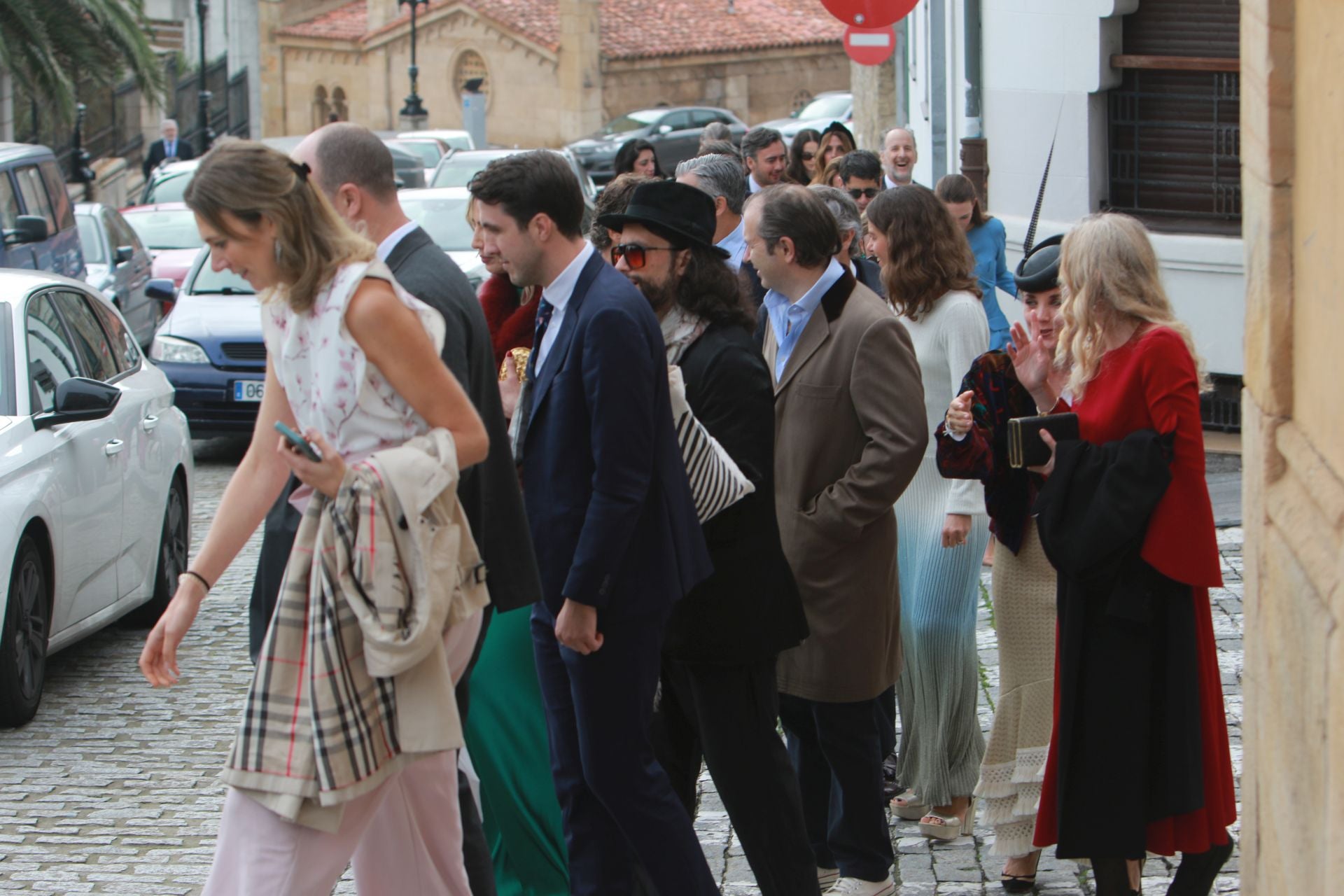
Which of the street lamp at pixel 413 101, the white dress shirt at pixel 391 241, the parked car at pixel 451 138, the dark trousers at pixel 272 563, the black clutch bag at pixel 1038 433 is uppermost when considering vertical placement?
the street lamp at pixel 413 101

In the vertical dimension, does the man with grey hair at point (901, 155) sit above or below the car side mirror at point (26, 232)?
above

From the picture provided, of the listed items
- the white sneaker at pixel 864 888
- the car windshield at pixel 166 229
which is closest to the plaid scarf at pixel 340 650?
the white sneaker at pixel 864 888

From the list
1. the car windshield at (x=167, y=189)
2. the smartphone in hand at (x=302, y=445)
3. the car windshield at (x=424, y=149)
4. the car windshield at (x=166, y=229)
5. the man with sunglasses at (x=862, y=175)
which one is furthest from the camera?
the car windshield at (x=424, y=149)

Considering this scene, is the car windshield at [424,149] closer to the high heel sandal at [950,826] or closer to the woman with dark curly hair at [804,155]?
the woman with dark curly hair at [804,155]

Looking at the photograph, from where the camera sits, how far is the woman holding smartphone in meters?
3.41

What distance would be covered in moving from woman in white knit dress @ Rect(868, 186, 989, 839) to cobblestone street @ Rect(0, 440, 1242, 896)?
0.69 ft

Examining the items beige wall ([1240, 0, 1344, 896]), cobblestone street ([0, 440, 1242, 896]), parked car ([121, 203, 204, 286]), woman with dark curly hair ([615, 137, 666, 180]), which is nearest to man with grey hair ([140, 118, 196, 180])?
parked car ([121, 203, 204, 286])

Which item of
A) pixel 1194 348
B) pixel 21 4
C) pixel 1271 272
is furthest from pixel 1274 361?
pixel 21 4

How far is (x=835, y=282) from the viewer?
5.05 metres

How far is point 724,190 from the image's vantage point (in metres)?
7.44

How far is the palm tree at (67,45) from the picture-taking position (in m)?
27.6

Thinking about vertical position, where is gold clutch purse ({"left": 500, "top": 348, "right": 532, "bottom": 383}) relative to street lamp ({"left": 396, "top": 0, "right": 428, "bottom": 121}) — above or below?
below

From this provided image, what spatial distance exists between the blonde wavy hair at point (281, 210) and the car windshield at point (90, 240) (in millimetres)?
13926

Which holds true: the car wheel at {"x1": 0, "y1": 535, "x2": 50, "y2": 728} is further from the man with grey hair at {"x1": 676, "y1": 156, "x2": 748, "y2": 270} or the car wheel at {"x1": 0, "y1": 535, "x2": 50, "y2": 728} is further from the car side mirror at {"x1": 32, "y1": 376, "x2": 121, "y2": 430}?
the man with grey hair at {"x1": 676, "y1": 156, "x2": 748, "y2": 270}
